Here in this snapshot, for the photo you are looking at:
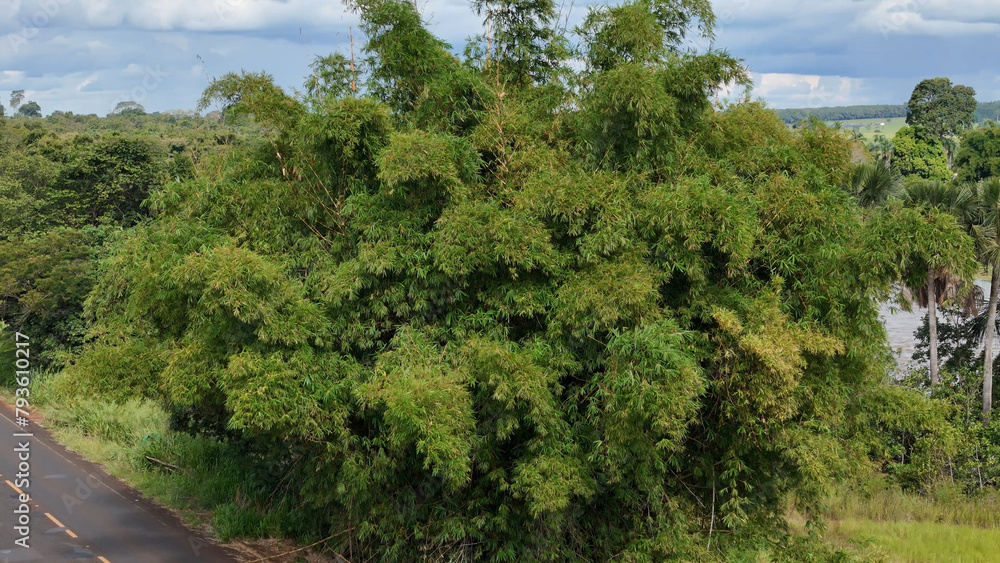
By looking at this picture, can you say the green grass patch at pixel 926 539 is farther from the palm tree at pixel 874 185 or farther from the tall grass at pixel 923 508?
the palm tree at pixel 874 185

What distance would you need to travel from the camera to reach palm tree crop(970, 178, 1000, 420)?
20452 mm

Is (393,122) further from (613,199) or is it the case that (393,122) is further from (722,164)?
(722,164)

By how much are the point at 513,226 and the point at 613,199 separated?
1289 millimetres

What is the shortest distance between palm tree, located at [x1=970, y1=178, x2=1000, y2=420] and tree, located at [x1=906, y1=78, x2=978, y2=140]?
1627 inches

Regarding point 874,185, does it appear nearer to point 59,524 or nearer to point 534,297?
point 534,297

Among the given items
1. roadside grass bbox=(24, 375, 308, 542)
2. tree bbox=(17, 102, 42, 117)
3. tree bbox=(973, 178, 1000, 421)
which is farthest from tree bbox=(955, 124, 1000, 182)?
tree bbox=(17, 102, 42, 117)

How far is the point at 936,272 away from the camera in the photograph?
2203 cm

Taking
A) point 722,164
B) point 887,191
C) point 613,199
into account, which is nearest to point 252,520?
point 613,199

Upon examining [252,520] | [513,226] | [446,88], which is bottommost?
[252,520]

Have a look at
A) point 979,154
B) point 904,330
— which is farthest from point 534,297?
point 979,154

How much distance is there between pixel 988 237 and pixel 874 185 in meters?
3.12

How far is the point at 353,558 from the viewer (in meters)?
12.0

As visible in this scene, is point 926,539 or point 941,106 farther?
point 941,106

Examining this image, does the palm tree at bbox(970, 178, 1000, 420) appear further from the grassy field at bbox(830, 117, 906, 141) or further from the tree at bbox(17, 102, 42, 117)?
the tree at bbox(17, 102, 42, 117)
